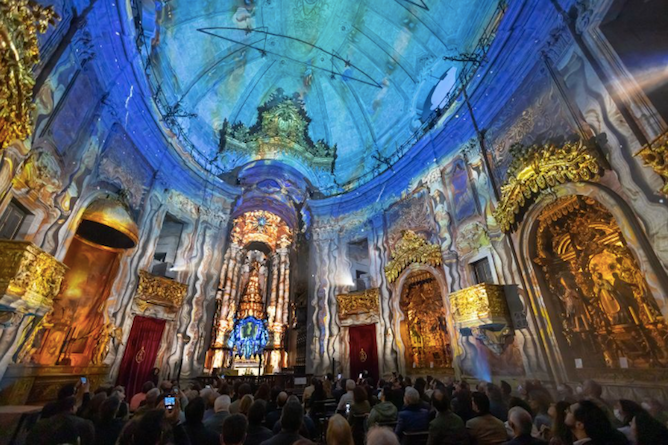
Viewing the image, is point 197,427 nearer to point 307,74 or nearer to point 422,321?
point 422,321

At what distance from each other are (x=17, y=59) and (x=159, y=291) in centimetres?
794

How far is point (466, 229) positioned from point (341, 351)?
7.45 m

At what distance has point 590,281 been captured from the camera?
23.7ft

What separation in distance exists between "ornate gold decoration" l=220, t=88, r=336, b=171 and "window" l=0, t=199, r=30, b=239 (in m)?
10.3

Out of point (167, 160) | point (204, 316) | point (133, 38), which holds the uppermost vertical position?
point (133, 38)

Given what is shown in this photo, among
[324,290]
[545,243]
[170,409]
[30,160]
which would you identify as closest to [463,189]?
[545,243]

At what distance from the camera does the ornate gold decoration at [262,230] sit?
19.4 meters

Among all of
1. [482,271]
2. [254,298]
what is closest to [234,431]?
[482,271]

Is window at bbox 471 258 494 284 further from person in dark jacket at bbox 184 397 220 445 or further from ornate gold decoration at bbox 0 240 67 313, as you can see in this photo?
ornate gold decoration at bbox 0 240 67 313

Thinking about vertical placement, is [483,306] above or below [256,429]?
above

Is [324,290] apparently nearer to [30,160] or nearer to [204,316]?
[204,316]

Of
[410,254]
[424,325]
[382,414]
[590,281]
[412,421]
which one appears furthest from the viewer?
[410,254]

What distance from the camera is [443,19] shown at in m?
12.9

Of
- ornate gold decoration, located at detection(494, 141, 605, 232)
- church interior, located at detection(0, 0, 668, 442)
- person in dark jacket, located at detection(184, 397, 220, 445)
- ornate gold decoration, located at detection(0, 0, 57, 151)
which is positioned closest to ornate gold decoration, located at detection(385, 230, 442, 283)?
church interior, located at detection(0, 0, 668, 442)
